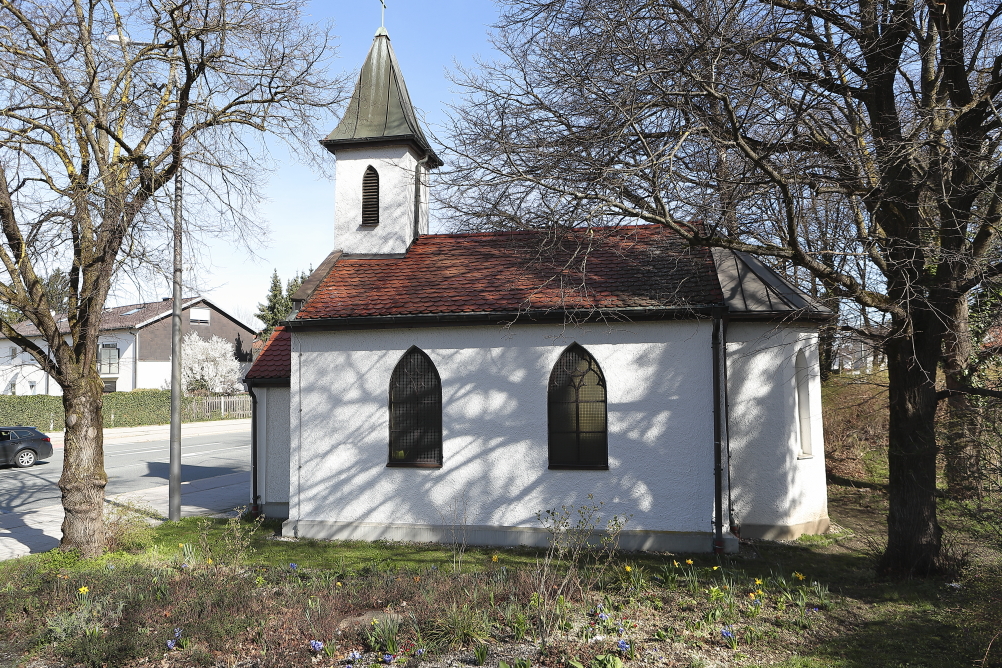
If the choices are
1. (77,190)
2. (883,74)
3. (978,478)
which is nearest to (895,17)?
(883,74)

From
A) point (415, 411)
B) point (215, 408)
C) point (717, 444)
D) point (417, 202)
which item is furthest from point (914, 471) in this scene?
point (215, 408)

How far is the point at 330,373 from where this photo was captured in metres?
12.0

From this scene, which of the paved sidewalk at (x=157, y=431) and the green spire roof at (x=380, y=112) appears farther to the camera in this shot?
the paved sidewalk at (x=157, y=431)

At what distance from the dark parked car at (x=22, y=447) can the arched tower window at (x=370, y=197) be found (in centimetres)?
1724

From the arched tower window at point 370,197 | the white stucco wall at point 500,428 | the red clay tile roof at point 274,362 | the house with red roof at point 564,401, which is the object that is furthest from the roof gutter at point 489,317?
the arched tower window at point 370,197

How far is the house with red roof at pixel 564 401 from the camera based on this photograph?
10.6 m

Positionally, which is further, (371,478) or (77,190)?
(371,478)

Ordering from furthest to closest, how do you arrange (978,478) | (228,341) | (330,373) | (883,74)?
(228,341) → (330,373) → (883,74) → (978,478)

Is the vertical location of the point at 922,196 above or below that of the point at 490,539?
above

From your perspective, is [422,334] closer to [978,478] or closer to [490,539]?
[490,539]

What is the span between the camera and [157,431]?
34438 millimetres

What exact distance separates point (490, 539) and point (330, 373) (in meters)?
4.30

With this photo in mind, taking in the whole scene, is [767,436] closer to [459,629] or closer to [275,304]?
[459,629]

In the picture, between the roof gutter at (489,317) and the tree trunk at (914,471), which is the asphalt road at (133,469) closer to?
the roof gutter at (489,317)
